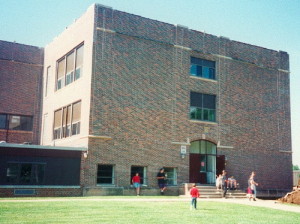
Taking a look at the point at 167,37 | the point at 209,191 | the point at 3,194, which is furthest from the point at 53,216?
the point at 167,37

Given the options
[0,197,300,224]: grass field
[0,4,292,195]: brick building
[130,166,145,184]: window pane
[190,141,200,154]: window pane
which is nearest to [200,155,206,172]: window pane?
[0,4,292,195]: brick building

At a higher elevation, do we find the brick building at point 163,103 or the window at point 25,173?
the brick building at point 163,103

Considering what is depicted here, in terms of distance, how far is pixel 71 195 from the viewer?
76.8ft

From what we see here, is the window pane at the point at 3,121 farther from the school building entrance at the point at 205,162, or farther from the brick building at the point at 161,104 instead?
the school building entrance at the point at 205,162

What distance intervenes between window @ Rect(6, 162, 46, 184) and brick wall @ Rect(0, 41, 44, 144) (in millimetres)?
9547

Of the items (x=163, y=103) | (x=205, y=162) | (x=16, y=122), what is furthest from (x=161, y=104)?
(x=16, y=122)

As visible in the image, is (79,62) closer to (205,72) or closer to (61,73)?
(61,73)

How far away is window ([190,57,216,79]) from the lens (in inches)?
1172

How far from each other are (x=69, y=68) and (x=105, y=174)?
9086 mm

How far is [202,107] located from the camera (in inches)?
1166

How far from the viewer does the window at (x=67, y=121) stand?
26.9m

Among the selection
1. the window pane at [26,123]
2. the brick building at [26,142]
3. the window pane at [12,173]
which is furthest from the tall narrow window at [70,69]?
the window pane at [12,173]

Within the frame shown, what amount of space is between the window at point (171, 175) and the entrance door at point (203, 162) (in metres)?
1.44

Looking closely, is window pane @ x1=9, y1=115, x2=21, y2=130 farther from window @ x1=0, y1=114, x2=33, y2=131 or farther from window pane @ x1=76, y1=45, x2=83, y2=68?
window pane @ x1=76, y1=45, x2=83, y2=68
